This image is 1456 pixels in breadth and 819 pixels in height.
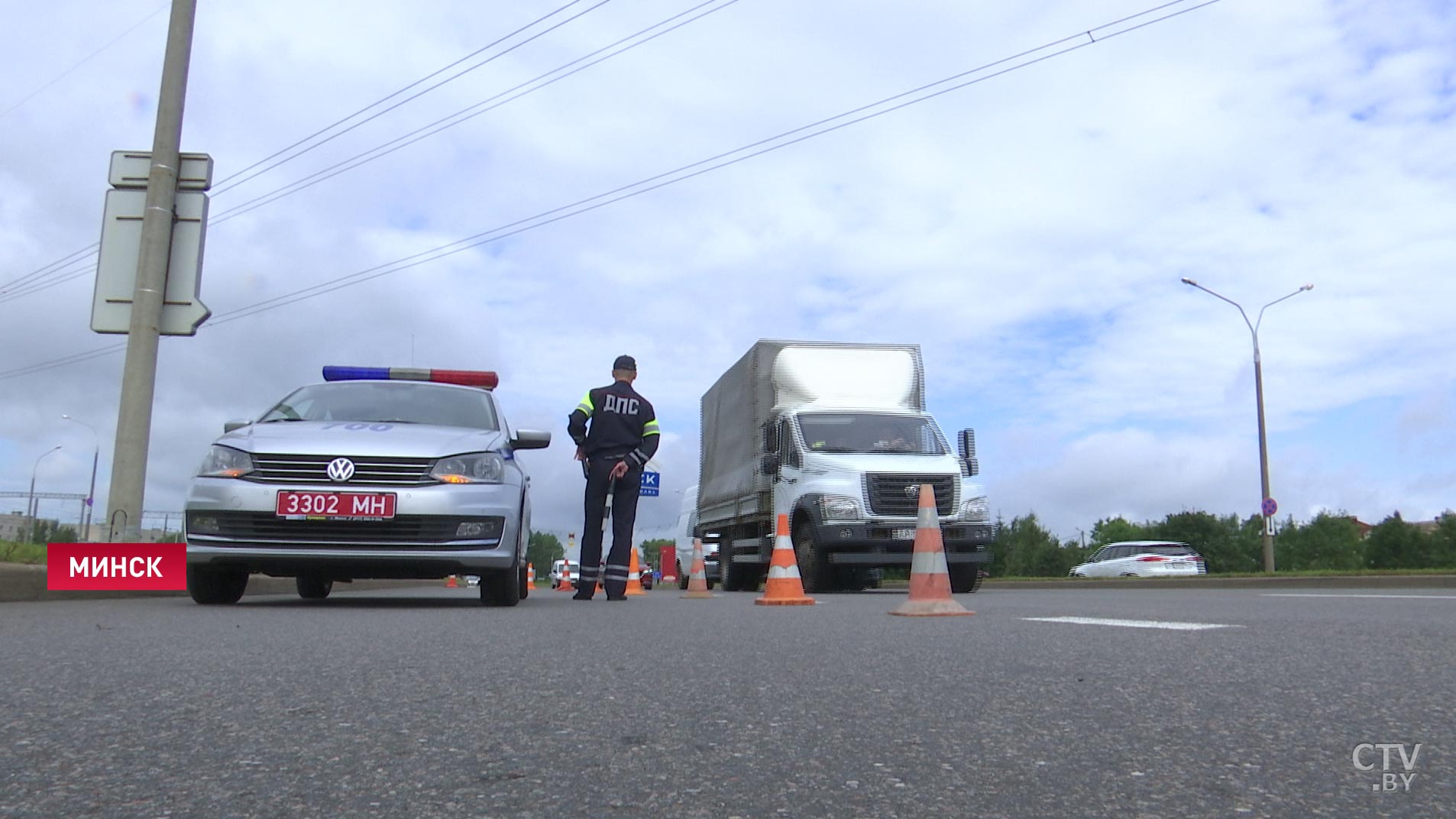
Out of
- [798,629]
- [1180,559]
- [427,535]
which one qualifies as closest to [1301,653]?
[798,629]

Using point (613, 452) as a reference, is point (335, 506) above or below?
below

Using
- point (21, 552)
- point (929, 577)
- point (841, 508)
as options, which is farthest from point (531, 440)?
point (841, 508)

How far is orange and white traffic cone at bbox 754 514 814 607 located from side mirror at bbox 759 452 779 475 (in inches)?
214

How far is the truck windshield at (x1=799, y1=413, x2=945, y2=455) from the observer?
14.8 m

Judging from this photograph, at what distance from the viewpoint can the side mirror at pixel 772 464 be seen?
49.7 ft

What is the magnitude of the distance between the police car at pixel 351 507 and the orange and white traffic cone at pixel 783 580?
208 cm

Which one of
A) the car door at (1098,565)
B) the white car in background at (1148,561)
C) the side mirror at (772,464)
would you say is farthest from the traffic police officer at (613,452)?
the car door at (1098,565)

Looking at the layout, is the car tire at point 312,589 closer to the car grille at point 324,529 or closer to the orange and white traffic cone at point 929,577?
the car grille at point 324,529

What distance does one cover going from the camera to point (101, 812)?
1.89 m

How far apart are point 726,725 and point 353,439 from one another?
5448 millimetres

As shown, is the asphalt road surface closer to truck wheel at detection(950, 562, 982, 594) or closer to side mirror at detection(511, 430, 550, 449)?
side mirror at detection(511, 430, 550, 449)

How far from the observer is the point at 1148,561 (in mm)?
28438
